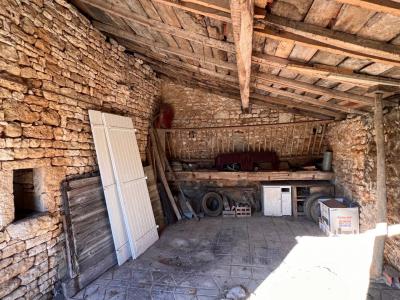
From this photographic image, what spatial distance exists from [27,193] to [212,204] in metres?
4.48

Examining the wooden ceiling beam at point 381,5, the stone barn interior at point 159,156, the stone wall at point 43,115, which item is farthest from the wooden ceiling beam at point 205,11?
the stone wall at point 43,115

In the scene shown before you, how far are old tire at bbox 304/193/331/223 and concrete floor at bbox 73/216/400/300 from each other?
55 centimetres

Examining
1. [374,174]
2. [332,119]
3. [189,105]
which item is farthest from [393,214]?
[189,105]

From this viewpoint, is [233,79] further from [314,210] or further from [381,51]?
[314,210]

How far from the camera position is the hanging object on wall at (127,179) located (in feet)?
12.9

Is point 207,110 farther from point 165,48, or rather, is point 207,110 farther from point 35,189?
point 35,189

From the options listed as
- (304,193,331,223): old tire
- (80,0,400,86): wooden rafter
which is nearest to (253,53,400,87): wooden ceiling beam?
(80,0,400,86): wooden rafter

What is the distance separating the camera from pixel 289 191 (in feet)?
19.8

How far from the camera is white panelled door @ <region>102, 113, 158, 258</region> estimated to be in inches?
158

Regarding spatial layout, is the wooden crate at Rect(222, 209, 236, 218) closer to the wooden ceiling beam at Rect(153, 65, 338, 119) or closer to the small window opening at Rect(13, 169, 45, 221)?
the wooden ceiling beam at Rect(153, 65, 338, 119)

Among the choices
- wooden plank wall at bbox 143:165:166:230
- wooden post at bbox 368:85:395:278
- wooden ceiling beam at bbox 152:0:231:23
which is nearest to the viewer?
wooden ceiling beam at bbox 152:0:231:23

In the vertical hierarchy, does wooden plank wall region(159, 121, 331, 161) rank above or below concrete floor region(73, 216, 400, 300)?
above

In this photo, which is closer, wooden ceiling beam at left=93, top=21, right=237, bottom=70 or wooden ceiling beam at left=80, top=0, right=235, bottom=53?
wooden ceiling beam at left=80, top=0, right=235, bottom=53

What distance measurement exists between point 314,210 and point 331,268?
2305mm
